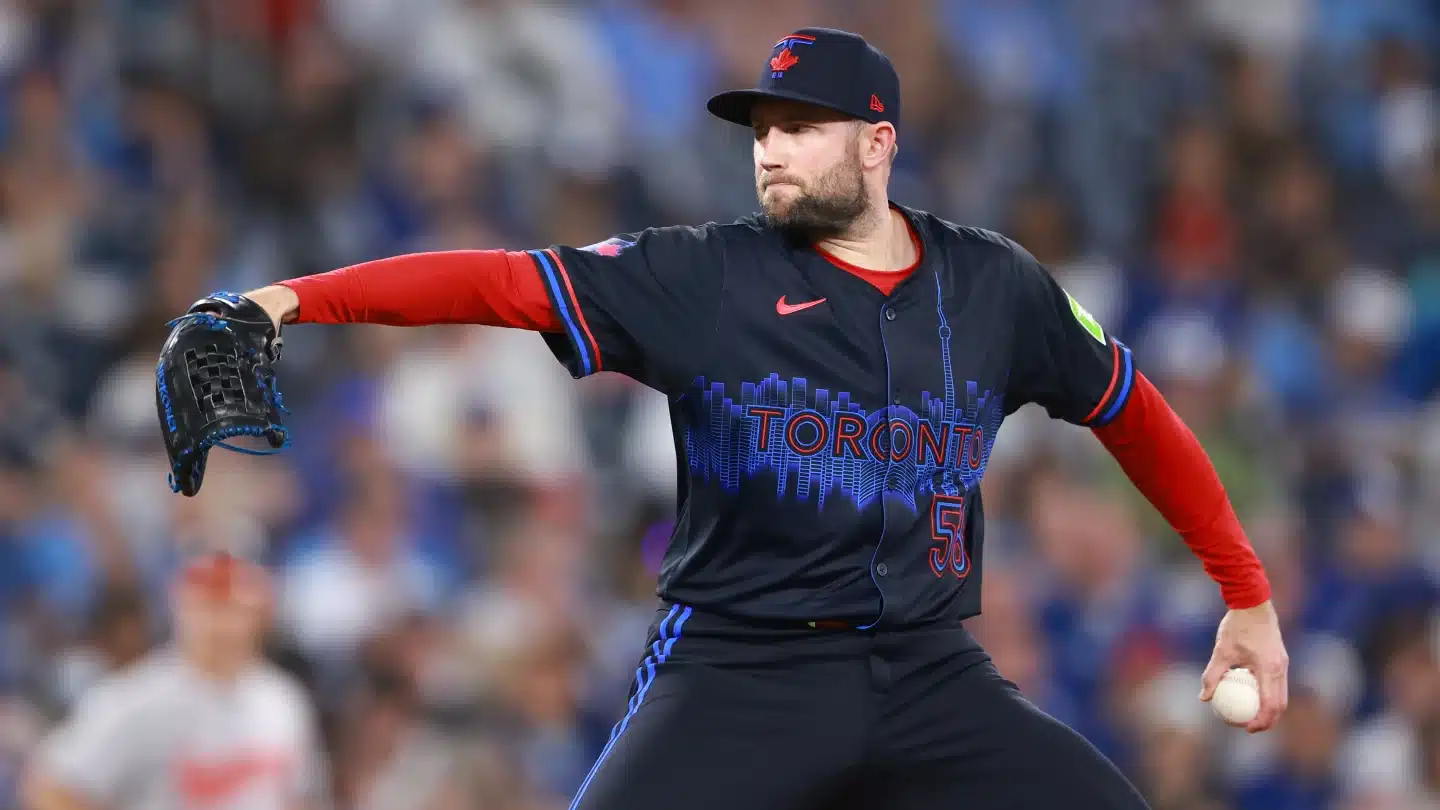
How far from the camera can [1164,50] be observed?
468 inches

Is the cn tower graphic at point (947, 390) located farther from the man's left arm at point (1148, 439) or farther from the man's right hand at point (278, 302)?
the man's right hand at point (278, 302)

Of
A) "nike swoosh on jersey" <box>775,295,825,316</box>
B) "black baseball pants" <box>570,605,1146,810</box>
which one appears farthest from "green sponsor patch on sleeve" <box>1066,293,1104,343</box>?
"black baseball pants" <box>570,605,1146,810</box>

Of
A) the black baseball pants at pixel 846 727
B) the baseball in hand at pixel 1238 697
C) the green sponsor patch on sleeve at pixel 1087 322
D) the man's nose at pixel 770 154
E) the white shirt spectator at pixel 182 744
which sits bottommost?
the white shirt spectator at pixel 182 744

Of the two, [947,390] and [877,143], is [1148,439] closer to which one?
[947,390]

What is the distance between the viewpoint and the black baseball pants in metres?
3.92

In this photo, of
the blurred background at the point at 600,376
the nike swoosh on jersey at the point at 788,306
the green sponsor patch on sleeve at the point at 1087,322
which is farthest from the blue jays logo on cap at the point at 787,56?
the blurred background at the point at 600,376

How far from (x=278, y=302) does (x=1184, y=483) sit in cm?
220

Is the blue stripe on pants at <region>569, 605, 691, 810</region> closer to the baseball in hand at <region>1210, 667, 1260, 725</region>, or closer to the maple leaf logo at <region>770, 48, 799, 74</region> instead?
the maple leaf logo at <region>770, 48, 799, 74</region>

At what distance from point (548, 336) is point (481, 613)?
4.12 m

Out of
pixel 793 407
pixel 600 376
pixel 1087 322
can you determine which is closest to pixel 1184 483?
pixel 1087 322

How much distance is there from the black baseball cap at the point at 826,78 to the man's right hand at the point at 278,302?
1.07 metres

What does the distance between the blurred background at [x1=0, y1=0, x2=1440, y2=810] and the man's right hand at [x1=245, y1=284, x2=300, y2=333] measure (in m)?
3.18

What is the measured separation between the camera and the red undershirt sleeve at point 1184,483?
4.52 meters

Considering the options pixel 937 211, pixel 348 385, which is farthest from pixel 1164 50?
pixel 348 385
